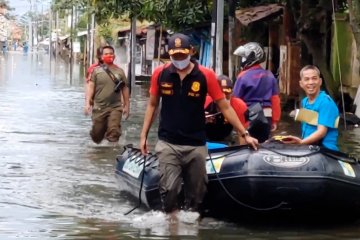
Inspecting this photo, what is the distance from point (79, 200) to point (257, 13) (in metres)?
14.5

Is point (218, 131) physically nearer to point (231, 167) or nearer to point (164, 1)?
point (231, 167)

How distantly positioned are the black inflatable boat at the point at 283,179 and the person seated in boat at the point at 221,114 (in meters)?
0.87

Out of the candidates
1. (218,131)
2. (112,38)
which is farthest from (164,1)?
(112,38)

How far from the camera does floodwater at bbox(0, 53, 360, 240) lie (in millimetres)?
8250

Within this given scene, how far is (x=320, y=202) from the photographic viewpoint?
8.07m

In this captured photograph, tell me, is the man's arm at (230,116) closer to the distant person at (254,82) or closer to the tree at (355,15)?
the distant person at (254,82)

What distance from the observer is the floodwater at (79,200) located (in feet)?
27.1

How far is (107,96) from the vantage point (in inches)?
538

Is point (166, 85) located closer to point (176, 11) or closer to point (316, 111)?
point (316, 111)

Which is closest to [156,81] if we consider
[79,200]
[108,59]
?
[79,200]

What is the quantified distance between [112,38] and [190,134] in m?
41.4

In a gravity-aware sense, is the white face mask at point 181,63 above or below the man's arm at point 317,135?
above

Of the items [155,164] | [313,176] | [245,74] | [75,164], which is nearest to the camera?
[313,176]

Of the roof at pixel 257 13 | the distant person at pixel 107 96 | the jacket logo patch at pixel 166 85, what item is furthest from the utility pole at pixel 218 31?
the jacket logo patch at pixel 166 85
